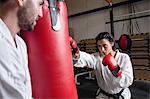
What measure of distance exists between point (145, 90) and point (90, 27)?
3.11 metres

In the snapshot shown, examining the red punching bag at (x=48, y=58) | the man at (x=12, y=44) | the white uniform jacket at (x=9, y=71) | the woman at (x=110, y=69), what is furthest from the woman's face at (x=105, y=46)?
the white uniform jacket at (x=9, y=71)

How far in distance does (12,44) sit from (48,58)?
0.46 m

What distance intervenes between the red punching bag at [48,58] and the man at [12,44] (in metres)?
0.31

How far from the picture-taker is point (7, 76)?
2.94 feet

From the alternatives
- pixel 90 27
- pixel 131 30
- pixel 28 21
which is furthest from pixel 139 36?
pixel 28 21

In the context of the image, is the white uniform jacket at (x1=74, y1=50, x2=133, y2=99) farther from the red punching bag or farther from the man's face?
the man's face

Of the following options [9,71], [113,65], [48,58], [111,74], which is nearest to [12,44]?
[9,71]

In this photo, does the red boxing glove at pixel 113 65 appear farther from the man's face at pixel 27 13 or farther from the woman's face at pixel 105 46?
the man's face at pixel 27 13

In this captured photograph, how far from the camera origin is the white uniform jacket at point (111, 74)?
208cm

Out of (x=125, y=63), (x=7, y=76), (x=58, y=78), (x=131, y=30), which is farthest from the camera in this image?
(x=131, y=30)

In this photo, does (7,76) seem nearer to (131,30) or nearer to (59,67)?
(59,67)

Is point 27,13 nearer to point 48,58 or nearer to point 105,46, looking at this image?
point 48,58

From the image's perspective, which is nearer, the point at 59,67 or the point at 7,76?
the point at 7,76

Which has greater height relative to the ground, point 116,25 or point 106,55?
point 116,25
